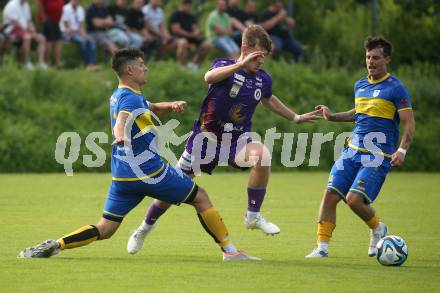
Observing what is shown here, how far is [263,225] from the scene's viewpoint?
10758 millimetres

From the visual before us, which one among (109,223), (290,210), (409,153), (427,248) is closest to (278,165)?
(409,153)

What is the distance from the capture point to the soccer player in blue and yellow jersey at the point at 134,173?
946 cm

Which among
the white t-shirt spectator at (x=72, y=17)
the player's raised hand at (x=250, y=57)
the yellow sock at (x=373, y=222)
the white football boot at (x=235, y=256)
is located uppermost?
the player's raised hand at (x=250, y=57)

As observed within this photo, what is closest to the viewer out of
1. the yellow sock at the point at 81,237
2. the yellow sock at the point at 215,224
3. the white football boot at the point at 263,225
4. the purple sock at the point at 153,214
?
the yellow sock at the point at 81,237

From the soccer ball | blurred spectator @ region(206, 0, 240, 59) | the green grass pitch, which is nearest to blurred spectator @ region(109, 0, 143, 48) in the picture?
blurred spectator @ region(206, 0, 240, 59)

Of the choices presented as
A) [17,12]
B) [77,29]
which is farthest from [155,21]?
[17,12]

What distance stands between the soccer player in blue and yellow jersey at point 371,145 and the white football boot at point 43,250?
265cm

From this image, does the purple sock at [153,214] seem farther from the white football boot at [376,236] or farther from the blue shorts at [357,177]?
the white football boot at [376,236]

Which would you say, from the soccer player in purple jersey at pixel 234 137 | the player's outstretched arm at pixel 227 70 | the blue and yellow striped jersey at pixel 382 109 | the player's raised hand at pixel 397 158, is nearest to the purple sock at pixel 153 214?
the soccer player in purple jersey at pixel 234 137

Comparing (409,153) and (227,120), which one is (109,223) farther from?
(409,153)

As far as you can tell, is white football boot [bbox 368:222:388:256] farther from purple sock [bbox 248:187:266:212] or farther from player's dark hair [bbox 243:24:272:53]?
player's dark hair [bbox 243:24:272:53]

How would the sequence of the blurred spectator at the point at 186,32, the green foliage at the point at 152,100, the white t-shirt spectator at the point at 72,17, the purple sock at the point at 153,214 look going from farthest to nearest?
1. the blurred spectator at the point at 186,32
2. the white t-shirt spectator at the point at 72,17
3. the green foliage at the point at 152,100
4. the purple sock at the point at 153,214

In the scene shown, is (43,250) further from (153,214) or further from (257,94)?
(257,94)

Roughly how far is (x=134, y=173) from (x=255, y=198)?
1883 mm
